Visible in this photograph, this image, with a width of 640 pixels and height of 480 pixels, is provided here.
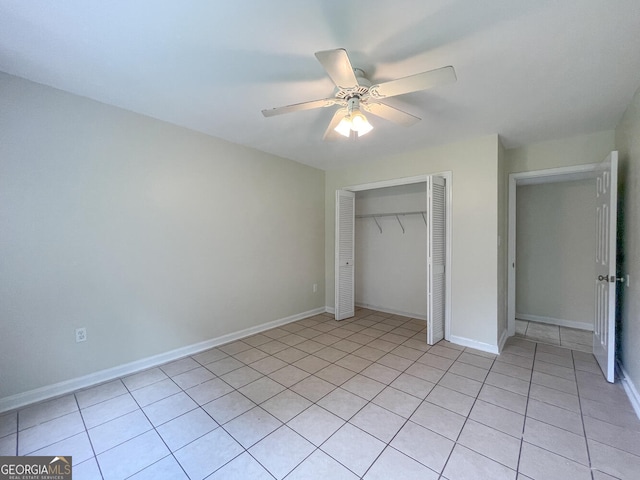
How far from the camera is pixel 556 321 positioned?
3.99 m

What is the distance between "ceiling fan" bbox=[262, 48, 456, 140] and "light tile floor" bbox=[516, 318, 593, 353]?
10.9ft

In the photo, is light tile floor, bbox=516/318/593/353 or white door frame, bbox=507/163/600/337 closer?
light tile floor, bbox=516/318/593/353

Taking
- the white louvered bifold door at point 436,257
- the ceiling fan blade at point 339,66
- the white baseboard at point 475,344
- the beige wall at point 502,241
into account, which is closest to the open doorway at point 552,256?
the beige wall at point 502,241

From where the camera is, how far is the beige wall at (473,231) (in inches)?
119

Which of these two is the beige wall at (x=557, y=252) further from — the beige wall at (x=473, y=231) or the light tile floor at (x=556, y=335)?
the beige wall at (x=473, y=231)

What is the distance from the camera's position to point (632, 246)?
227cm

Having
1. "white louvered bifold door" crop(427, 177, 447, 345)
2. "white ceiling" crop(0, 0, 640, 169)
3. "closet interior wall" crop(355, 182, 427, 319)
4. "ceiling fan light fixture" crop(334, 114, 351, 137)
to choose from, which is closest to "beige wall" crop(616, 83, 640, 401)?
"white ceiling" crop(0, 0, 640, 169)

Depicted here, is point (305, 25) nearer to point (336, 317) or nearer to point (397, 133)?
point (397, 133)

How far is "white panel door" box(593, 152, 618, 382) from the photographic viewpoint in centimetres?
234

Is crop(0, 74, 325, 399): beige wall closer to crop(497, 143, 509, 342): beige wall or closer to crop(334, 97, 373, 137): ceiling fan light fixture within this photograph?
crop(334, 97, 373, 137): ceiling fan light fixture

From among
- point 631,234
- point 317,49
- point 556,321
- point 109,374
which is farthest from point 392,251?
point 109,374

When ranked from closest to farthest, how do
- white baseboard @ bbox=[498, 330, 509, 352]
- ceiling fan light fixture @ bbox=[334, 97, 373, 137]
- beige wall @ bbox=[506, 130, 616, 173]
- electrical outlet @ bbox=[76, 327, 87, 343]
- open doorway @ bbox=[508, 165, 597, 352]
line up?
ceiling fan light fixture @ bbox=[334, 97, 373, 137] → electrical outlet @ bbox=[76, 327, 87, 343] → beige wall @ bbox=[506, 130, 616, 173] → white baseboard @ bbox=[498, 330, 509, 352] → open doorway @ bbox=[508, 165, 597, 352]

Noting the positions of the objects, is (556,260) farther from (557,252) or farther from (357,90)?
(357,90)

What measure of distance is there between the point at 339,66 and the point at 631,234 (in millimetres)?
2871
